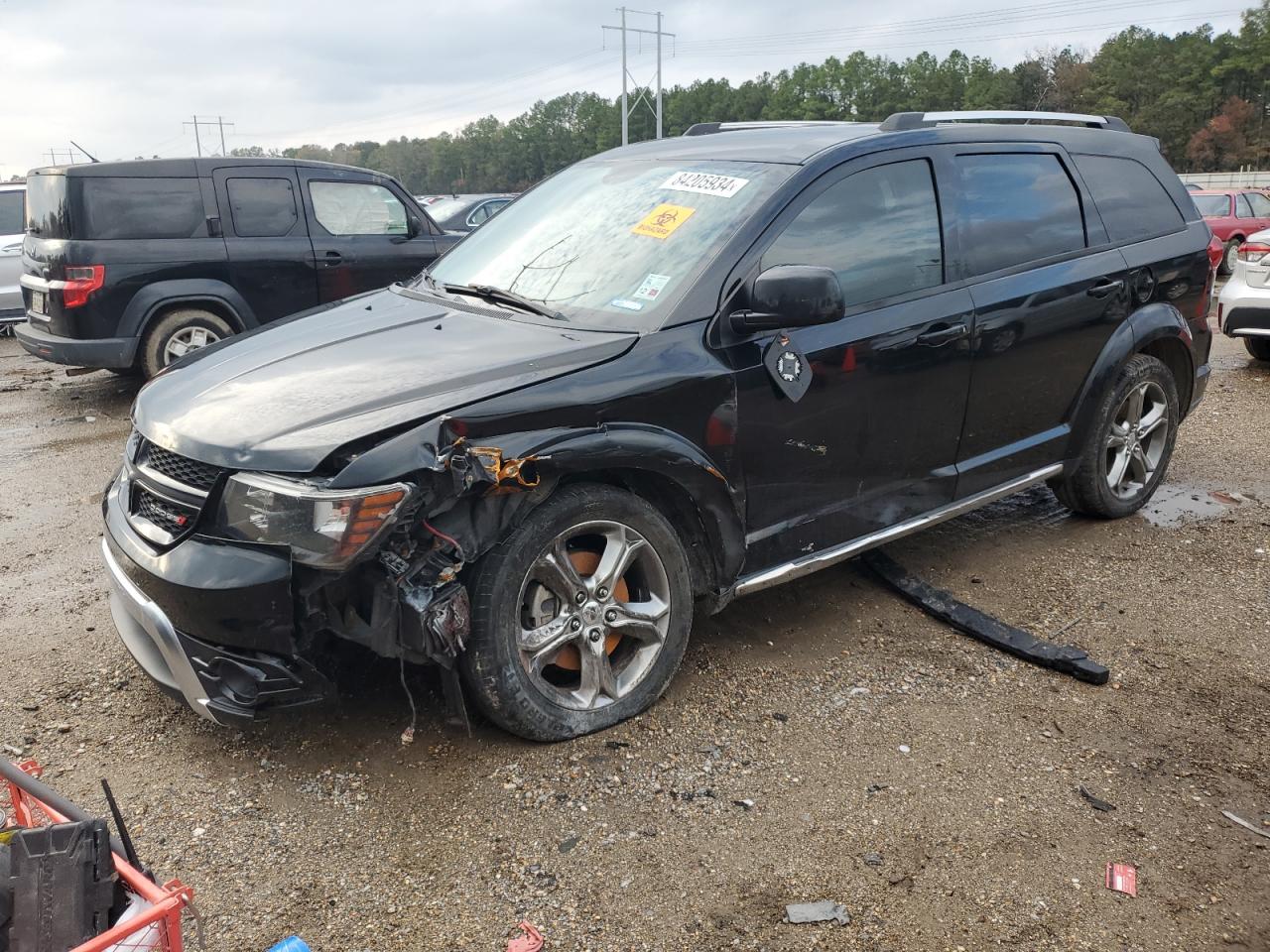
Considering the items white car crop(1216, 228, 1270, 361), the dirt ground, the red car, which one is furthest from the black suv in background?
the red car

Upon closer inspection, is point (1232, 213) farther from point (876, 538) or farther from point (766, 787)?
point (766, 787)

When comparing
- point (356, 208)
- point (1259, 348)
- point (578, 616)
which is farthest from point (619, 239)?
point (1259, 348)

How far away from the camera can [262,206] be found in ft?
27.5

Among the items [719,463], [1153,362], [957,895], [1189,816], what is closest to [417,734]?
[719,463]

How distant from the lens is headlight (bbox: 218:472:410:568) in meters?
2.58

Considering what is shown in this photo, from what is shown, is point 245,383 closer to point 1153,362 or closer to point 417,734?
point 417,734

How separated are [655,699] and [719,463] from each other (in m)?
0.81

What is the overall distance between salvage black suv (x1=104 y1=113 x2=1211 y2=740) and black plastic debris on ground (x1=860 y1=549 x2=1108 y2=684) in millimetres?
372

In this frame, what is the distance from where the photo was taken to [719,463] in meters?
3.27

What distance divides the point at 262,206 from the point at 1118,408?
6795 mm

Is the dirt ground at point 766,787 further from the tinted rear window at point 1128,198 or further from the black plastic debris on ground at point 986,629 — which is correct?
the tinted rear window at point 1128,198

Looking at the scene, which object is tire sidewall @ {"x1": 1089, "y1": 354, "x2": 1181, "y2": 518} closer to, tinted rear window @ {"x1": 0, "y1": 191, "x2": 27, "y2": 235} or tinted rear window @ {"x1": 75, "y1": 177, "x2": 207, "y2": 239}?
tinted rear window @ {"x1": 75, "y1": 177, "x2": 207, "y2": 239}

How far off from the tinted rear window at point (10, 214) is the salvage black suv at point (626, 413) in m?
10.3

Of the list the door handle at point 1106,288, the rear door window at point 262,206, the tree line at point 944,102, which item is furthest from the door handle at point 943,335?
the tree line at point 944,102
